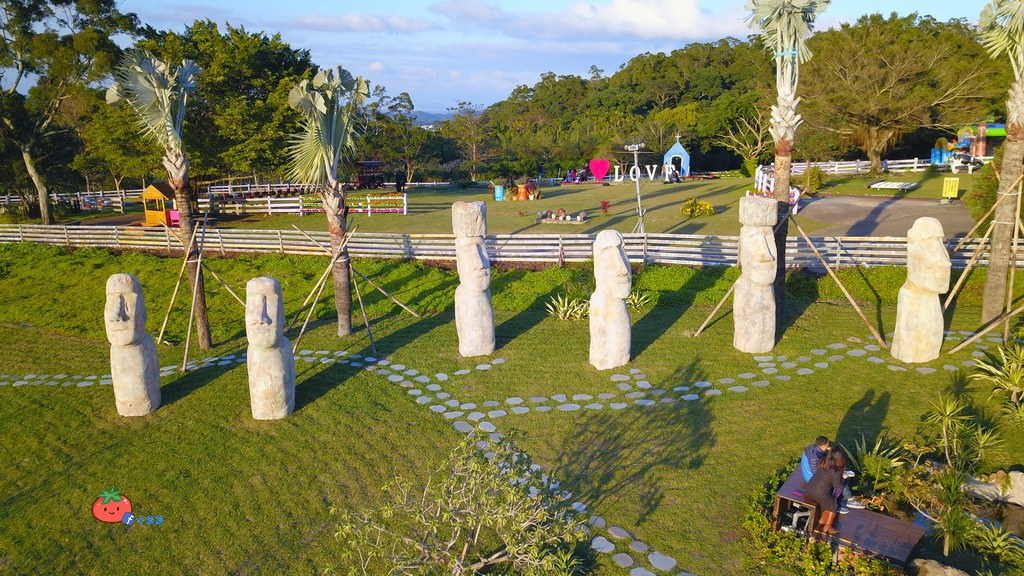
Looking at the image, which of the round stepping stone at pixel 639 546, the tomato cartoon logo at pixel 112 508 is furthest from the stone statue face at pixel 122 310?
the round stepping stone at pixel 639 546

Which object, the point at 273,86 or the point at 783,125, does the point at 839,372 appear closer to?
the point at 783,125

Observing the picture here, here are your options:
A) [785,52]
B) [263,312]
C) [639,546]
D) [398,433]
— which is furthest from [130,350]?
[785,52]

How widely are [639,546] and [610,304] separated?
4.72 meters

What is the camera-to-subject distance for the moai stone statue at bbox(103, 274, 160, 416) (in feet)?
31.9

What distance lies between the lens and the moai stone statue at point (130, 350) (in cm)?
971

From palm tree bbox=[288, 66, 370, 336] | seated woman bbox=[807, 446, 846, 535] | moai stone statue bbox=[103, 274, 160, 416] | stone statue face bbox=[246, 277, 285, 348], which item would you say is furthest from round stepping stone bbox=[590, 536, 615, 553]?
palm tree bbox=[288, 66, 370, 336]

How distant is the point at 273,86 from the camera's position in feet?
89.6

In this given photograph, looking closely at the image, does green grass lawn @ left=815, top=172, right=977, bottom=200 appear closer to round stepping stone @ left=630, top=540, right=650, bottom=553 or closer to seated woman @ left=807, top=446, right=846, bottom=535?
seated woman @ left=807, top=446, right=846, bottom=535

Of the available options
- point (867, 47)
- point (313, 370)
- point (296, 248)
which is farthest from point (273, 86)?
point (867, 47)

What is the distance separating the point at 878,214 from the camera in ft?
78.1

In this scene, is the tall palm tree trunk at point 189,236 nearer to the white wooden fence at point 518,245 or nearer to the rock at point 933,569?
the white wooden fence at point 518,245

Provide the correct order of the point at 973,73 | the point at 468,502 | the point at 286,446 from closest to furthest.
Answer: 1. the point at 468,502
2. the point at 286,446
3. the point at 973,73

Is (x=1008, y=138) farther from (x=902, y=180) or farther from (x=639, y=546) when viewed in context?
(x=902, y=180)

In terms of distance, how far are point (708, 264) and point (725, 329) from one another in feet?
13.4
